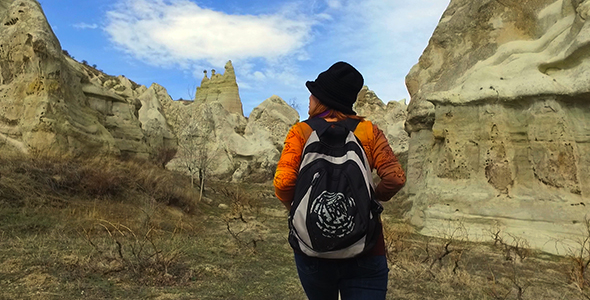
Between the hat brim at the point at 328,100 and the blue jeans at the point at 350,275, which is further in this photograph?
the hat brim at the point at 328,100

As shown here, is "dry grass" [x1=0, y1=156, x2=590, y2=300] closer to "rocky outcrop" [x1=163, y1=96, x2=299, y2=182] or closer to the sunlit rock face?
the sunlit rock face

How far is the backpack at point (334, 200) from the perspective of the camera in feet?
4.81

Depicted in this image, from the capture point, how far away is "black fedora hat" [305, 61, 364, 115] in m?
1.75

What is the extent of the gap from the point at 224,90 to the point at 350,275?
1629 inches

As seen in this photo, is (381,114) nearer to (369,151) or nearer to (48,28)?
(48,28)

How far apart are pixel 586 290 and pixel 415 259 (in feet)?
6.11

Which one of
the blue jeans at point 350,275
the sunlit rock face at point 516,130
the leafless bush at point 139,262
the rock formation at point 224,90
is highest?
the rock formation at point 224,90

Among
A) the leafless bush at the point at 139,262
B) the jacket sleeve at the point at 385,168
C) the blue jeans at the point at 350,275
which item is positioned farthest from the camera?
the leafless bush at the point at 139,262

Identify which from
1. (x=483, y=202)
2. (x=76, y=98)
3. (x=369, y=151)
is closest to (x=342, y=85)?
(x=369, y=151)

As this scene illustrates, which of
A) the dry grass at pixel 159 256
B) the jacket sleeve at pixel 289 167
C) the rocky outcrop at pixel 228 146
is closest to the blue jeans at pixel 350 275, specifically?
the jacket sleeve at pixel 289 167

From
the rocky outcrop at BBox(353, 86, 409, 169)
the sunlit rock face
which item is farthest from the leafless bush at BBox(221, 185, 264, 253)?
the rocky outcrop at BBox(353, 86, 409, 169)

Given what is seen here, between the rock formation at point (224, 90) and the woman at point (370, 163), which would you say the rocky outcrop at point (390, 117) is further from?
the woman at point (370, 163)

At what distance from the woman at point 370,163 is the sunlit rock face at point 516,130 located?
6379 mm

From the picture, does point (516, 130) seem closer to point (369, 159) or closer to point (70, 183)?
point (369, 159)
